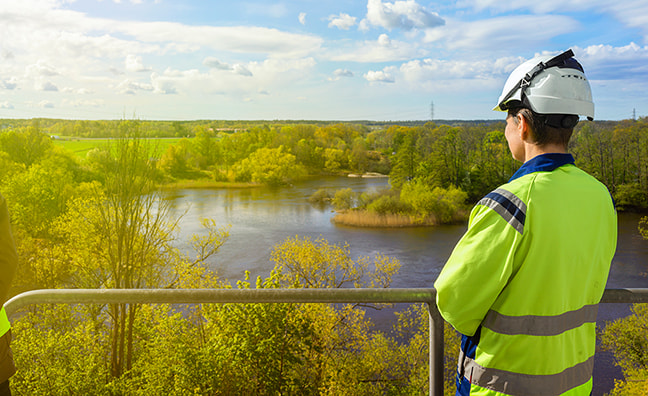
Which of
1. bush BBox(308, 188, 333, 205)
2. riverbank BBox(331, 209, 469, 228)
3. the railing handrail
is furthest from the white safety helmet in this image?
bush BBox(308, 188, 333, 205)

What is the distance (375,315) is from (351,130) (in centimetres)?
4757

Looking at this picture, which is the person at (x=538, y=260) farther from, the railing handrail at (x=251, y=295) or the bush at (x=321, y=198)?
the bush at (x=321, y=198)

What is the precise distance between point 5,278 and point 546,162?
1.38 meters

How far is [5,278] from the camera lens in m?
1.29

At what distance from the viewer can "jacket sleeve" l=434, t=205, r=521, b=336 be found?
36.2 inches

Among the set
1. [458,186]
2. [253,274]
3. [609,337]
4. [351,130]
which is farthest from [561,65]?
[351,130]

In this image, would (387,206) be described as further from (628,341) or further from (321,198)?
(628,341)

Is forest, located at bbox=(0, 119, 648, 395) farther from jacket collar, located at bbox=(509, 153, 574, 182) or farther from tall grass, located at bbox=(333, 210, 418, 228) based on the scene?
jacket collar, located at bbox=(509, 153, 574, 182)

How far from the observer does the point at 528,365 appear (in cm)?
96

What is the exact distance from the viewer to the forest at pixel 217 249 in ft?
9.30

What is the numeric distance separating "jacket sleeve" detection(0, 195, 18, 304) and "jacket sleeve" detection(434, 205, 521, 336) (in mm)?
1109

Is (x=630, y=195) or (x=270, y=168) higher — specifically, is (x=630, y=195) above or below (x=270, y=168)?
below

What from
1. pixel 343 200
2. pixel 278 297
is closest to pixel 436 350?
pixel 278 297

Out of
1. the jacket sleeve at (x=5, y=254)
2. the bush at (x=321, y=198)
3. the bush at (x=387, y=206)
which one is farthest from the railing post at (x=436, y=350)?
the bush at (x=321, y=198)
